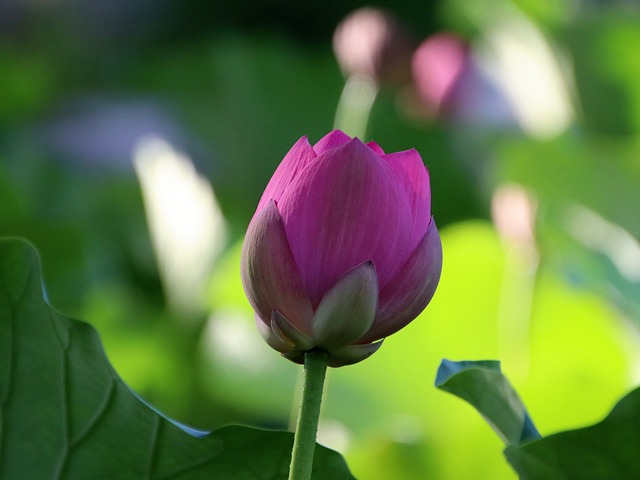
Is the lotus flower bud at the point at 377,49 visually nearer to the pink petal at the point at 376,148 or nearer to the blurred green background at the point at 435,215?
the blurred green background at the point at 435,215

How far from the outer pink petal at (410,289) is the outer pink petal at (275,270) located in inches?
0.9

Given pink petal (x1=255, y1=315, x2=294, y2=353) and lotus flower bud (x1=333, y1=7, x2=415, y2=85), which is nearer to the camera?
pink petal (x1=255, y1=315, x2=294, y2=353)

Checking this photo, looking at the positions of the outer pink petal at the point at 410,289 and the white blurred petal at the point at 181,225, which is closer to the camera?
the outer pink petal at the point at 410,289

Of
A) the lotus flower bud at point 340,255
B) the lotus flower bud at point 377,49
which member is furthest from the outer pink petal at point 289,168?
the lotus flower bud at point 377,49

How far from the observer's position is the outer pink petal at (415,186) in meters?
0.29

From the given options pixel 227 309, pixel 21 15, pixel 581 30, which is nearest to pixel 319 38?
pixel 21 15

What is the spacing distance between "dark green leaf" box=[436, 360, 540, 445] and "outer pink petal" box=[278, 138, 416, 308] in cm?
6

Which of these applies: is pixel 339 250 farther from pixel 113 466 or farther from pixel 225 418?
pixel 225 418

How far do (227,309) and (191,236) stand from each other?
0.74 feet

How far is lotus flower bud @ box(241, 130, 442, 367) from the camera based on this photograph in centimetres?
28

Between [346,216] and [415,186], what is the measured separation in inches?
1.2

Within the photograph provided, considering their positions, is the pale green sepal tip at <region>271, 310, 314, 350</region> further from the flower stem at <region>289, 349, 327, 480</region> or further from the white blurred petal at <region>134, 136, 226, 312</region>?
the white blurred petal at <region>134, 136, 226, 312</region>

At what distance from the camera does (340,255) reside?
0.28 meters

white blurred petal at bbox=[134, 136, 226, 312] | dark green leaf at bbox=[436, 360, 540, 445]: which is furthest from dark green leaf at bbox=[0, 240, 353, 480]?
white blurred petal at bbox=[134, 136, 226, 312]
